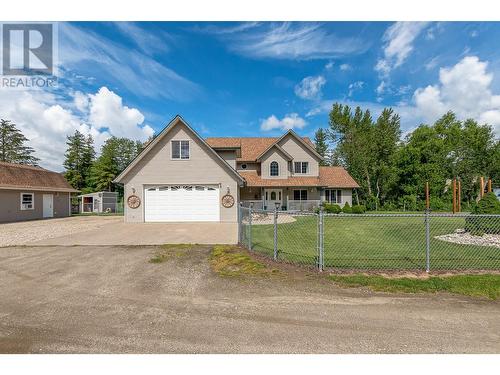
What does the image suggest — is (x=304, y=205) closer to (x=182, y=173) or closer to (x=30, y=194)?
(x=182, y=173)

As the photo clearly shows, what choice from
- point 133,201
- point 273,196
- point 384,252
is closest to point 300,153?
point 273,196

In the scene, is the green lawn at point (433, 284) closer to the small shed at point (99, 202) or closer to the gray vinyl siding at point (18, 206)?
the gray vinyl siding at point (18, 206)

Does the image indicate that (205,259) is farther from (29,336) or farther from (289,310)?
(29,336)

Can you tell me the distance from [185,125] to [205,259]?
41.5 ft

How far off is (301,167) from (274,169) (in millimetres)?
3277

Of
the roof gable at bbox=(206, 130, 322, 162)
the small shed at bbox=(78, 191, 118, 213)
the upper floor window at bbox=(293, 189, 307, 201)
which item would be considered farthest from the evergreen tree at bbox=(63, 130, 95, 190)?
the upper floor window at bbox=(293, 189, 307, 201)

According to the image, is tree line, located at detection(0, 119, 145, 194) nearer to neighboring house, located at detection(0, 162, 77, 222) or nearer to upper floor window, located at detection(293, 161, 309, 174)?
neighboring house, located at detection(0, 162, 77, 222)

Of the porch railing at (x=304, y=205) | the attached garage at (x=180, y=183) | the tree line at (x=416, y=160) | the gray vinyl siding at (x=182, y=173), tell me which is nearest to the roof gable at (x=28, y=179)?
the attached garage at (x=180, y=183)

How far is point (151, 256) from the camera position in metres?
8.51

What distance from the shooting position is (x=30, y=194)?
74.4 ft

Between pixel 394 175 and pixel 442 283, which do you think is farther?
pixel 394 175

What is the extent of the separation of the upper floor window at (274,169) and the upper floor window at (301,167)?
2.32 m

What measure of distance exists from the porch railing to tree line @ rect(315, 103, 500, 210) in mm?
13231
